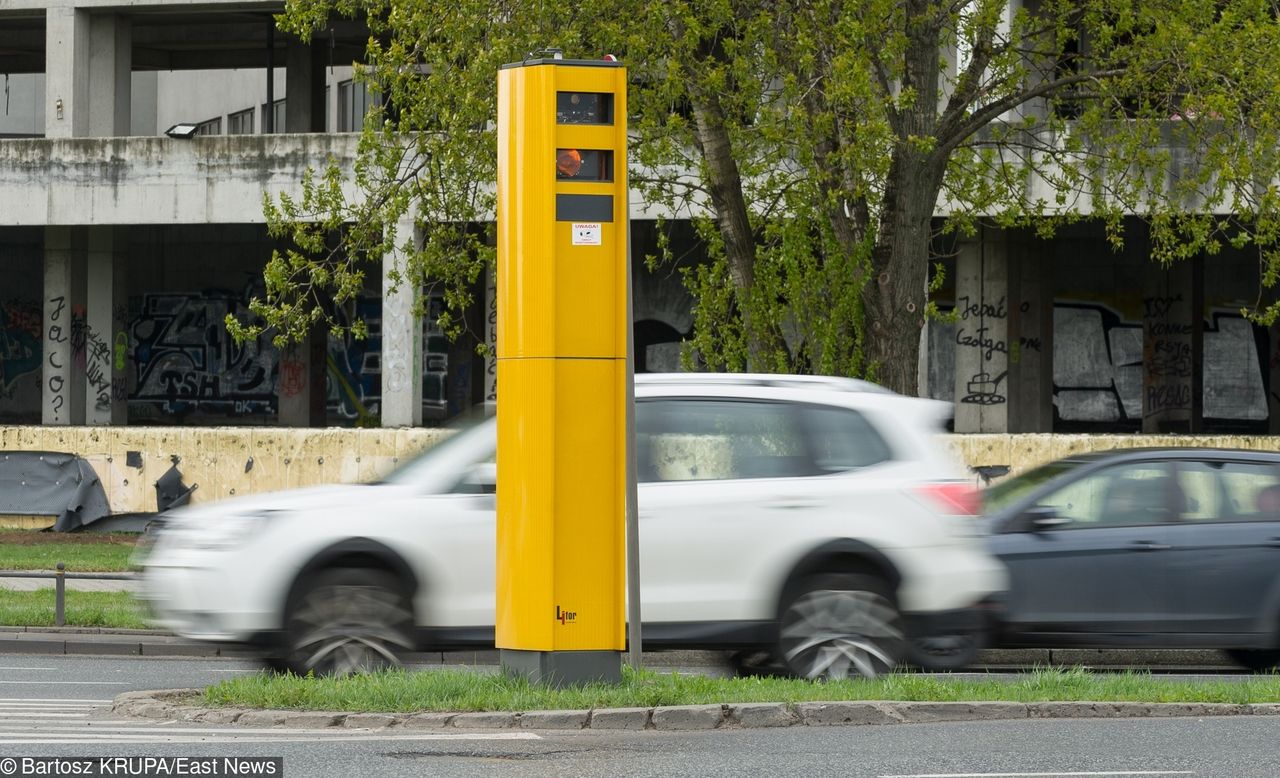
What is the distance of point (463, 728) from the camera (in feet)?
27.8

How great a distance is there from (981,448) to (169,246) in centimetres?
2660

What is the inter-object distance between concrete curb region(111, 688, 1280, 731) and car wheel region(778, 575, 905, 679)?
992 mm

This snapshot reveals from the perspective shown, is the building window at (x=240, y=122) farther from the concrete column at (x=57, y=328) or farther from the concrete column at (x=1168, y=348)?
the concrete column at (x=1168, y=348)

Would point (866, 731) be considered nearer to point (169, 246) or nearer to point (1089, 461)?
point (1089, 461)

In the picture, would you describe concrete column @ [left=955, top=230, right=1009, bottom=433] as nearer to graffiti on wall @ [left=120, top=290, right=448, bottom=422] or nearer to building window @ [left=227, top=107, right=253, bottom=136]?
→ graffiti on wall @ [left=120, top=290, right=448, bottom=422]

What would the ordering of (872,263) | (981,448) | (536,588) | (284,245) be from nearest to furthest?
(536,588)
(872,263)
(981,448)
(284,245)

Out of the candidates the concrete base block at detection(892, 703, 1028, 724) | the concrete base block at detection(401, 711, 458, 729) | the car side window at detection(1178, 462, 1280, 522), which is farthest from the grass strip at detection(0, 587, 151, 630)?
the car side window at detection(1178, 462, 1280, 522)

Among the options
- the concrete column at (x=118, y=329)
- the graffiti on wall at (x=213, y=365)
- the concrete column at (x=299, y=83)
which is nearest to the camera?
the concrete column at (x=118, y=329)

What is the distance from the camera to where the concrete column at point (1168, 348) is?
36.5 meters

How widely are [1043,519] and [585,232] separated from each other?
4104 millimetres

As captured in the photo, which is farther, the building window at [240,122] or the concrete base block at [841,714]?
the building window at [240,122]

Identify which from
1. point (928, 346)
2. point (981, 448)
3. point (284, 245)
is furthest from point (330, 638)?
point (284, 245)

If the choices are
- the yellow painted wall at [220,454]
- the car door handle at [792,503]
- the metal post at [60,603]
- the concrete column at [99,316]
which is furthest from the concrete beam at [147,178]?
the car door handle at [792,503]

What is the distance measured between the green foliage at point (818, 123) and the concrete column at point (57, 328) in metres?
17.9
